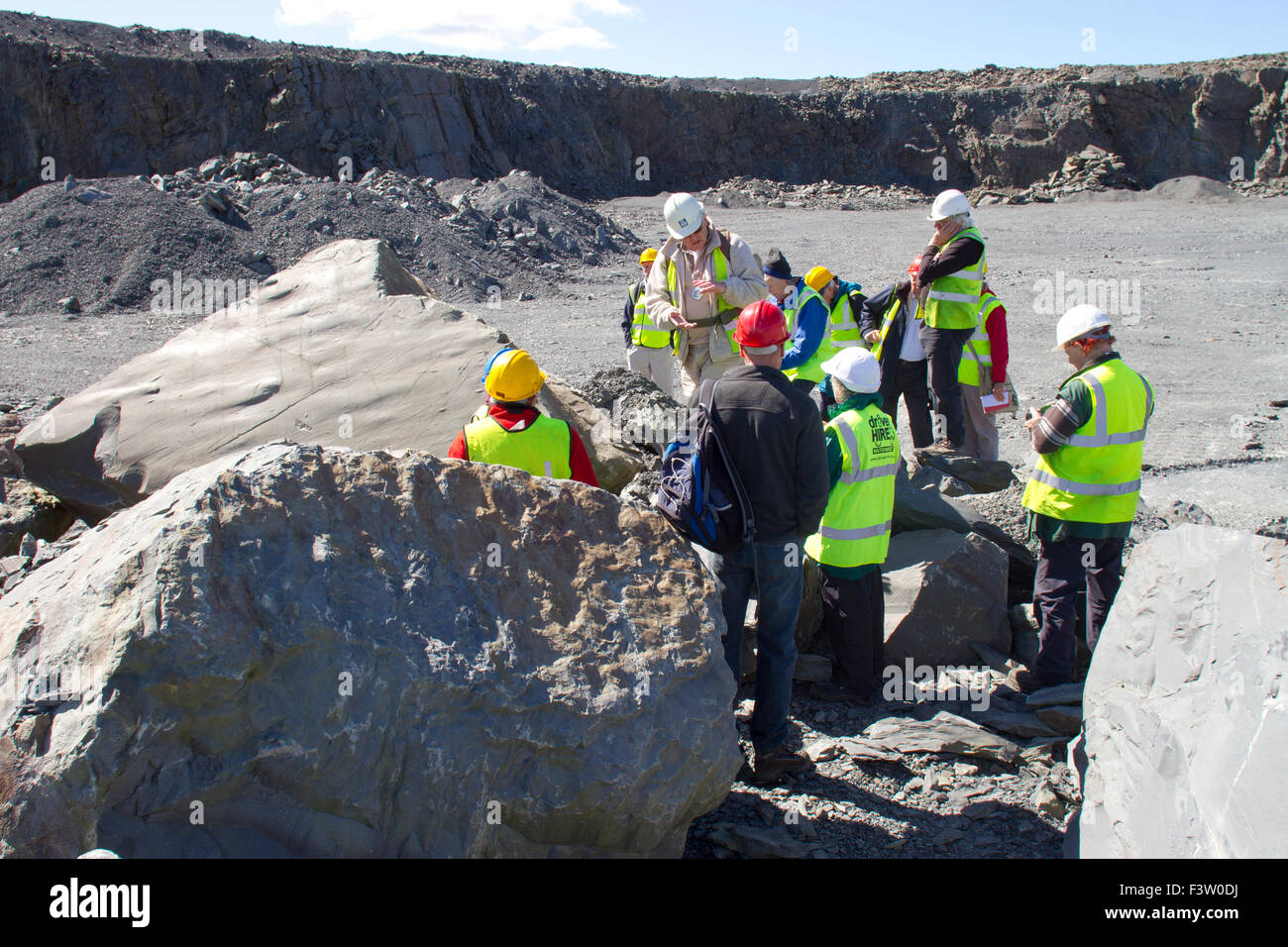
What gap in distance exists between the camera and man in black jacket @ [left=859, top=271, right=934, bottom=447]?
7027 millimetres

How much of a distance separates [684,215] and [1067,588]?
3.06 metres

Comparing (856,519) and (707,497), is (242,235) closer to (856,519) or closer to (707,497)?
(856,519)

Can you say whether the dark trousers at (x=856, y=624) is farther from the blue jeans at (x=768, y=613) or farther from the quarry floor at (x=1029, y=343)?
the blue jeans at (x=768, y=613)

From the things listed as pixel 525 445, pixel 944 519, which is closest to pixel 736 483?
pixel 525 445

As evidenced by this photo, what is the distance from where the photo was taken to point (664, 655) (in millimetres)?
3172

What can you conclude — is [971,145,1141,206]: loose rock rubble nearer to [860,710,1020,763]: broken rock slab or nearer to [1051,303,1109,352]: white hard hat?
[1051,303,1109,352]: white hard hat

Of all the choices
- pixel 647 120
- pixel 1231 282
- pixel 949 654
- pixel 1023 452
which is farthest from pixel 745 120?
pixel 949 654

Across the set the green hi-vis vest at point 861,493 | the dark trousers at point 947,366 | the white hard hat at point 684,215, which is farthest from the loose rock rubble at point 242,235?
the green hi-vis vest at point 861,493

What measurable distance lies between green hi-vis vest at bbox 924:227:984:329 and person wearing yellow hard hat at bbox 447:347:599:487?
3.70 meters

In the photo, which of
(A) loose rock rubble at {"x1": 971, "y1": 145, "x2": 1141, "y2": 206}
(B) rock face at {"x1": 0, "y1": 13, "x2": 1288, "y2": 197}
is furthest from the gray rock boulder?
(A) loose rock rubble at {"x1": 971, "y1": 145, "x2": 1141, "y2": 206}

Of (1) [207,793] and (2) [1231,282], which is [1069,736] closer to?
(1) [207,793]

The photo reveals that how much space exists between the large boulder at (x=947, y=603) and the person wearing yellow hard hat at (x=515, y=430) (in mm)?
1992

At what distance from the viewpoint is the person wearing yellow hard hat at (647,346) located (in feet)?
23.8

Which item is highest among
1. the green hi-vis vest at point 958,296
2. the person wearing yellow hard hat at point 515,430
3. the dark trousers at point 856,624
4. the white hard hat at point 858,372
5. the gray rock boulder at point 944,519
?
the green hi-vis vest at point 958,296
